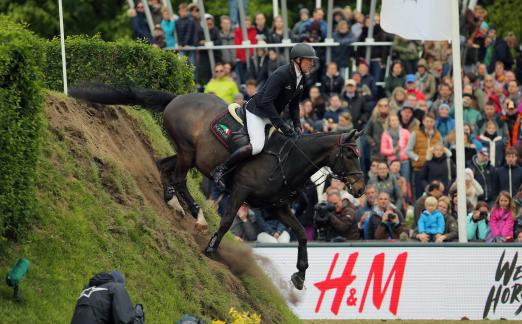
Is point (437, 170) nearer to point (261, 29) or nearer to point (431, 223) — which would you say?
point (431, 223)

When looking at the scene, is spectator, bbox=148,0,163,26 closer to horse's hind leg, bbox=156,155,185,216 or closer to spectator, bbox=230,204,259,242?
spectator, bbox=230,204,259,242

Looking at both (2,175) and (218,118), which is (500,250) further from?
(2,175)

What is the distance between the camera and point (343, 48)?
94.7ft

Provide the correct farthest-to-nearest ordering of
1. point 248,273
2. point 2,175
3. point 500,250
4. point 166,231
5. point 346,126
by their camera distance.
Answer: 1. point 346,126
2. point 500,250
3. point 248,273
4. point 166,231
5. point 2,175

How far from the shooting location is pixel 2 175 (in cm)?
1440

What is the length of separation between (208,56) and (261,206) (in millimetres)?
12474

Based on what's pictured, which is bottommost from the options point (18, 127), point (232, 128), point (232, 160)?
point (232, 160)

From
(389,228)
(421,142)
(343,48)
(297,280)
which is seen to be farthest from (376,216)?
(343,48)

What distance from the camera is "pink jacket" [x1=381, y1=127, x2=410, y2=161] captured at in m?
25.5

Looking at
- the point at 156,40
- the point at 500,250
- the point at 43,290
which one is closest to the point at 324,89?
the point at 156,40

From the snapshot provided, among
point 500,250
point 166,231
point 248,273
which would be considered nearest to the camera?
point 166,231

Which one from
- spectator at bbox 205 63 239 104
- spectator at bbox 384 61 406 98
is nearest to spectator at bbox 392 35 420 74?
spectator at bbox 384 61 406 98

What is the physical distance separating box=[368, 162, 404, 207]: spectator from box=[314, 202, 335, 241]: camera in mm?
1741

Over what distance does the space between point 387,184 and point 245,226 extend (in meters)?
2.97
